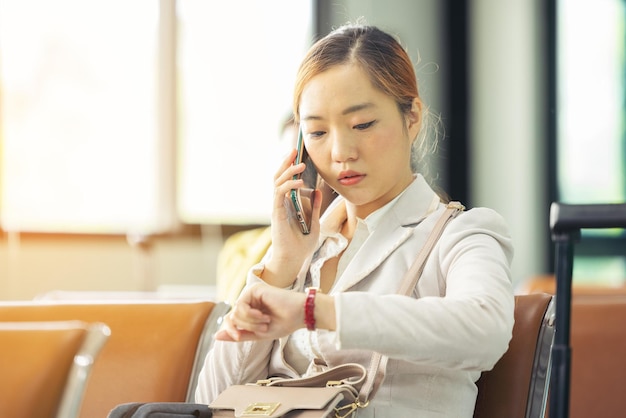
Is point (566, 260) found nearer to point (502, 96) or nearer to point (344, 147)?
point (344, 147)

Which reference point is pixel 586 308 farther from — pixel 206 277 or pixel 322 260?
pixel 206 277

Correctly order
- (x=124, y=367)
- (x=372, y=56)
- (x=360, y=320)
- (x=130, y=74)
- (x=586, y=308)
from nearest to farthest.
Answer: (x=360, y=320) → (x=372, y=56) → (x=124, y=367) → (x=586, y=308) → (x=130, y=74)

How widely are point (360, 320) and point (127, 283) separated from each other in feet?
13.4

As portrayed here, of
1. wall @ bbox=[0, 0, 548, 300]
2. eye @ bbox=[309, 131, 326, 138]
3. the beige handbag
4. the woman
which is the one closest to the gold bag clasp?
the beige handbag

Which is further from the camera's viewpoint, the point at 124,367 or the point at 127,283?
the point at 127,283

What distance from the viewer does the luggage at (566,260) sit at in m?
0.98

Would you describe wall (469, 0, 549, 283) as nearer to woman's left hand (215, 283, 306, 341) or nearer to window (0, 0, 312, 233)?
window (0, 0, 312, 233)

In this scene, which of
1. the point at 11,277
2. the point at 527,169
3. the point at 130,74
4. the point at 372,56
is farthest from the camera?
the point at 527,169

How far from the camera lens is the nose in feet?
5.49

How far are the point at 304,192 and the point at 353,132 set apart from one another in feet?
0.57

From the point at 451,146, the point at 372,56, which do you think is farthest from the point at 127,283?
the point at 372,56

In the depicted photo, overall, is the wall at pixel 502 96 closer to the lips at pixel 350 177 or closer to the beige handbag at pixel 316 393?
the lips at pixel 350 177

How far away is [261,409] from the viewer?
145 cm

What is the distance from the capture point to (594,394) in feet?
7.27
